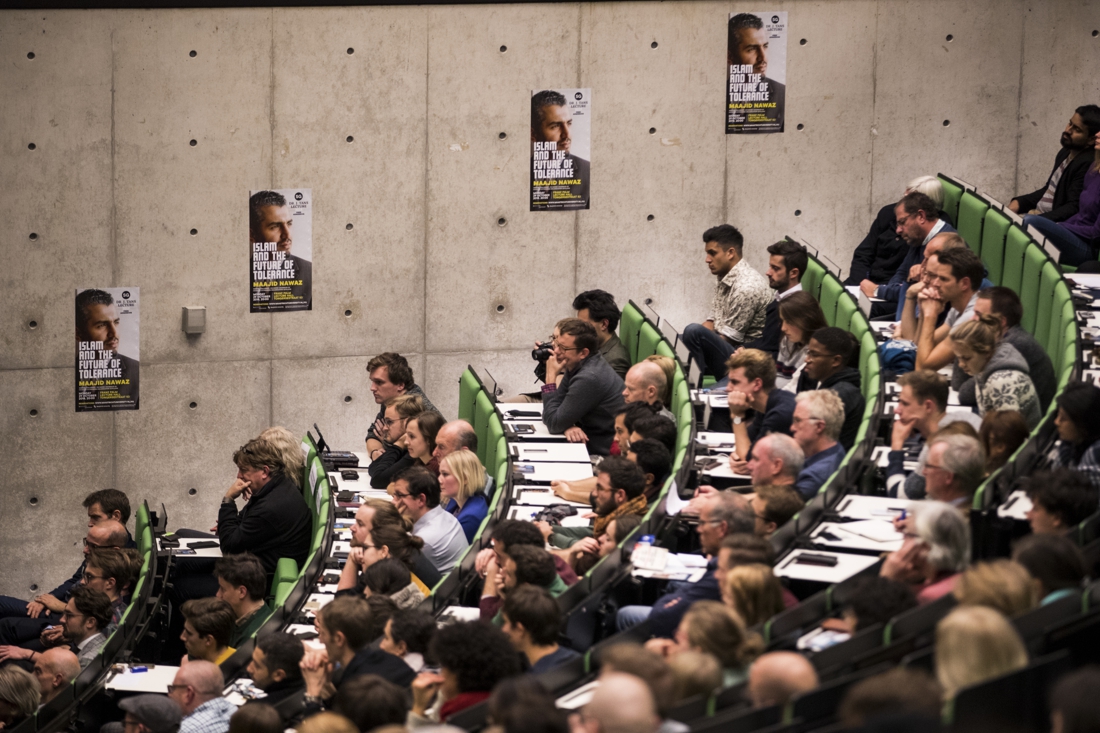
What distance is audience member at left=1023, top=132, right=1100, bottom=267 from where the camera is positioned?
7.71 m

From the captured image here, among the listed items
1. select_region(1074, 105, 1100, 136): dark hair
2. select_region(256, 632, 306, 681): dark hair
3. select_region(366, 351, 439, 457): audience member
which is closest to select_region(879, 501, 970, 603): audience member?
select_region(256, 632, 306, 681): dark hair

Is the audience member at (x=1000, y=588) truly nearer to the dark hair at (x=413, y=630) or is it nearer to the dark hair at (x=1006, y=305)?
the dark hair at (x=413, y=630)

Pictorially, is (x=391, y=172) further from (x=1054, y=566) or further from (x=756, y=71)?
(x=1054, y=566)

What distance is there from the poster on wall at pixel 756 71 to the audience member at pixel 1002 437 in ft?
14.8

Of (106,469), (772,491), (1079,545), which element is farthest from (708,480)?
(106,469)

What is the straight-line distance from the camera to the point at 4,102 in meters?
8.22

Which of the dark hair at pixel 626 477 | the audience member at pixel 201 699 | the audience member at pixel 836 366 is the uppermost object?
the audience member at pixel 836 366

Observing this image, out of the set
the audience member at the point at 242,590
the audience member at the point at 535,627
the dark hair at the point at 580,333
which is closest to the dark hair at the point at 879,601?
the audience member at the point at 535,627

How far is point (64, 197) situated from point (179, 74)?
3.38 feet

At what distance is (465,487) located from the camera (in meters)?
6.05

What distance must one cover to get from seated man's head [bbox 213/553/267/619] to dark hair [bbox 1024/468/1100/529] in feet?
10.2

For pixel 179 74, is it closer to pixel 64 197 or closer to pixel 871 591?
pixel 64 197

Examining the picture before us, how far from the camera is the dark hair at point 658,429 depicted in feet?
19.5

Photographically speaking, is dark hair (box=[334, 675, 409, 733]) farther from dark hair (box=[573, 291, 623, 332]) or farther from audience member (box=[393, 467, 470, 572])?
dark hair (box=[573, 291, 623, 332])
